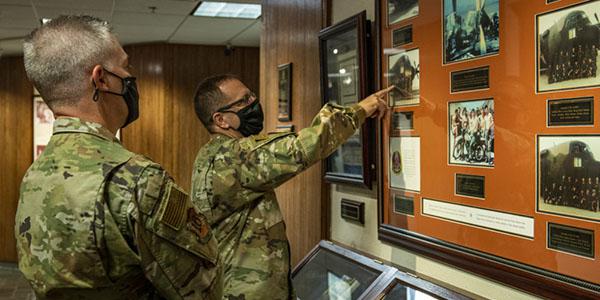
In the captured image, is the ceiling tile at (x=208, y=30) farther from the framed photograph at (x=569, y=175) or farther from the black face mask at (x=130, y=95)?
the framed photograph at (x=569, y=175)

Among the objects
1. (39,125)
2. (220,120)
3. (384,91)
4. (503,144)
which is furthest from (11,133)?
(503,144)

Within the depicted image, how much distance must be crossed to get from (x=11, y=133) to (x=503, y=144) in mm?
8446

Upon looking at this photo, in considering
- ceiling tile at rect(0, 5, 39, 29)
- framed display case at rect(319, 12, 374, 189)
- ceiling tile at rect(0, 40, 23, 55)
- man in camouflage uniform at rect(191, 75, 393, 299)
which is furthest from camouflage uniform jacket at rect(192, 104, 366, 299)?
ceiling tile at rect(0, 40, 23, 55)

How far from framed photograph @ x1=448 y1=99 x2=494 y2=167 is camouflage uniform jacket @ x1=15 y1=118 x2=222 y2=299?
81 cm

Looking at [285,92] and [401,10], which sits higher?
[401,10]

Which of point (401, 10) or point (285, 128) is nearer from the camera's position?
point (401, 10)

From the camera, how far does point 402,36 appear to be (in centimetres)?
201

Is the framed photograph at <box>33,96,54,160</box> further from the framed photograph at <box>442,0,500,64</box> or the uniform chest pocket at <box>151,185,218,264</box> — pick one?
the uniform chest pocket at <box>151,185,218,264</box>

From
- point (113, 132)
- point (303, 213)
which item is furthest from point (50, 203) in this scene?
point (303, 213)

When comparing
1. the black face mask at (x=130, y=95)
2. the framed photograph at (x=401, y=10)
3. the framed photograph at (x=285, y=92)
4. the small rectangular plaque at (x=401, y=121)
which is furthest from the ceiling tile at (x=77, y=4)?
the black face mask at (x=130, y=95)

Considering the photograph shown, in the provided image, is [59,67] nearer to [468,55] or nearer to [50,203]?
[50,203]

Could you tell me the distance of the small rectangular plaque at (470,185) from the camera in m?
1.63

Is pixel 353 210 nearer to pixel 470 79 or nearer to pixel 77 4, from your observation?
pixel 470 79

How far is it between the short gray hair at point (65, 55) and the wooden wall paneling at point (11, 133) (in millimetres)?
7980
